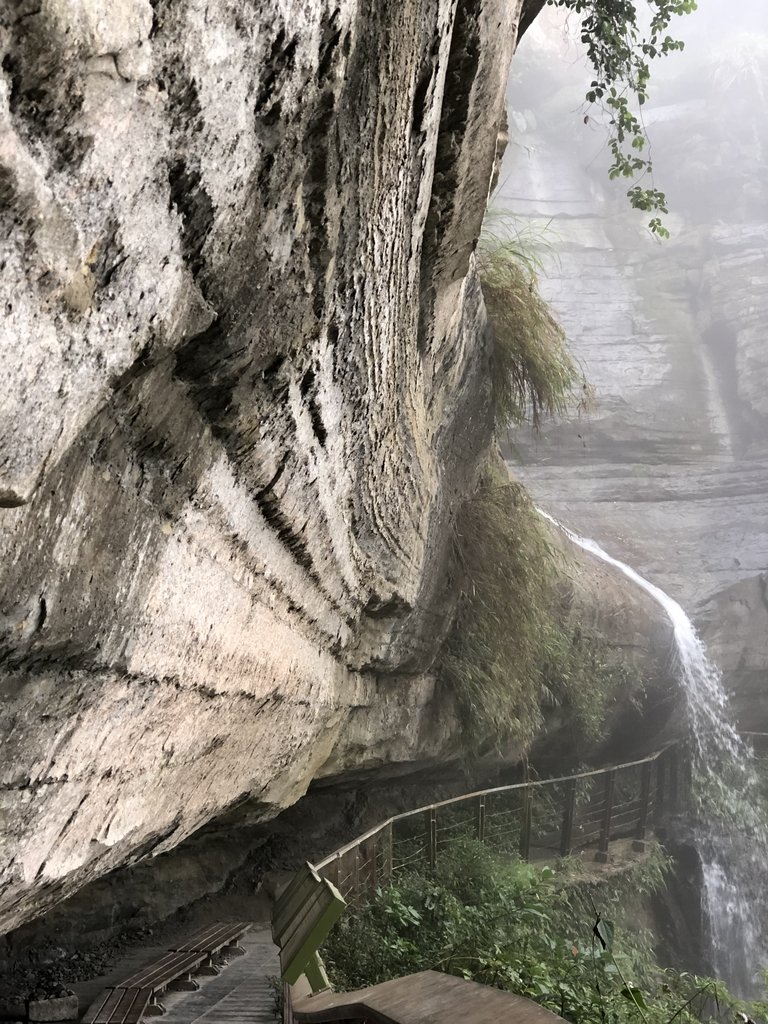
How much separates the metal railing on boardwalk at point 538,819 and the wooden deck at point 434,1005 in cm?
280

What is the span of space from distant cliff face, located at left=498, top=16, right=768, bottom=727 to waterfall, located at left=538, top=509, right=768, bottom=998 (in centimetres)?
90

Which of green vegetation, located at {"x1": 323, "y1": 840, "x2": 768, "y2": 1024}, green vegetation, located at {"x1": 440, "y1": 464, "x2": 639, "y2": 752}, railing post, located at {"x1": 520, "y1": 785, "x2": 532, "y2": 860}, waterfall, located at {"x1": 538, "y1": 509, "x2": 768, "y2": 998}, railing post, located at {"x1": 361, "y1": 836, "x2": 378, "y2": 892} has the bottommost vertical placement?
waterfall, located at {"x1": 538, "y1": 509, "x2": 768, "y2": 998}

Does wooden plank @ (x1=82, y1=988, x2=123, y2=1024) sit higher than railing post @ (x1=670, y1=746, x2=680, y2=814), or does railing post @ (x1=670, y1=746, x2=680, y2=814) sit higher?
wooden plank @ (x1=82, y1=988, x2=123, y2=1024)

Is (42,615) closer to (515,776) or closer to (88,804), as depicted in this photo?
(88,804)

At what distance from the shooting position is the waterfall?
10.8m

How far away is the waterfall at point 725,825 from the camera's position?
10750 millimetres

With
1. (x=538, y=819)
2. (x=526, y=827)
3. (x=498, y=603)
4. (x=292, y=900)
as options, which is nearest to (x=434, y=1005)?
(x=292, y=900)

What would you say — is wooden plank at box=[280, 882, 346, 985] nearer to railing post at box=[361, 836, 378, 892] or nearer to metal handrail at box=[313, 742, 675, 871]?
metal handrail at box=[313, 742, 675, 871]

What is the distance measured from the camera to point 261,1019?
429cm

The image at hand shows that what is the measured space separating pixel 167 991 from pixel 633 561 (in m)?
10.9

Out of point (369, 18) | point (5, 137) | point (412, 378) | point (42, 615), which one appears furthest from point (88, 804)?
point (412, 378)

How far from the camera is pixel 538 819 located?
991 centimetres

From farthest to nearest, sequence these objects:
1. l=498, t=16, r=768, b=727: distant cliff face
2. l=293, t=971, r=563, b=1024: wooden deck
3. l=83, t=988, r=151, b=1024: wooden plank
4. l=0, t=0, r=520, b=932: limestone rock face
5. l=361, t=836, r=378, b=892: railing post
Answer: l=498, t=16, r=768, b=727: distant cliff face
l=361, t=836, r=378, b=892: railing post
l=83, t=988, r=151, b=1024: wooden plank
l=293, t=971, r=563, b=1024: wooden deck
l=0, t=0, r=520, b=932: limestone rock face

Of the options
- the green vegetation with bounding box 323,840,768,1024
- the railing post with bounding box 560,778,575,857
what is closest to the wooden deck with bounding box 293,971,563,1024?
the green vegetation with bounding box 323,840,768,1024
